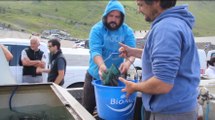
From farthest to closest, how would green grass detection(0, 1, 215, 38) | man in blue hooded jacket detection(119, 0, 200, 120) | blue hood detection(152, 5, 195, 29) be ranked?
green grass detection(0, 1, 215, 38), blue hood detection(152, 5, 195, 29), man in blue hooded jacket detection(119, 0, 200, 120)

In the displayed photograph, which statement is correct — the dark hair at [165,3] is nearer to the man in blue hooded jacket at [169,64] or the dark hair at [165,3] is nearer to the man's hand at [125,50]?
the man in blue hooded jacket at [169,64]

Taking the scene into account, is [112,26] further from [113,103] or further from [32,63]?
[32,63]

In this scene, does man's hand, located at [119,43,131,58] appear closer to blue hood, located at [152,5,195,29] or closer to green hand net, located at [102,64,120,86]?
green hand net, located at [102,64,120,86]

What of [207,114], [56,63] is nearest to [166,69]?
[207,114]

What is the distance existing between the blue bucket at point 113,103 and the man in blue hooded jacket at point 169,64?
0.35 metres

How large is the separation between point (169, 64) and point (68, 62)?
7156 mm

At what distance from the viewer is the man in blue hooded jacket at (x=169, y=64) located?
1901mm

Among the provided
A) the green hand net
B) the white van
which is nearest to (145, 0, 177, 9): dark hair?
the green hand net

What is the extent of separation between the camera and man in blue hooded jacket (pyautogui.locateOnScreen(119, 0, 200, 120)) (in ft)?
6.24

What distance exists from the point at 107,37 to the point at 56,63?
3.33m

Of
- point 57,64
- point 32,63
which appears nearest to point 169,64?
point 57,64

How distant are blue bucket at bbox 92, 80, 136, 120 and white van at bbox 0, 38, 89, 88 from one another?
5151 millimetres

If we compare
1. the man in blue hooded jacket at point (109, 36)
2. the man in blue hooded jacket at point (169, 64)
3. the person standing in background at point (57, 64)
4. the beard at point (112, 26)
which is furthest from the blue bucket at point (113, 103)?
the person standing in background at point (57, 64)

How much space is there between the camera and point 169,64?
188cm
